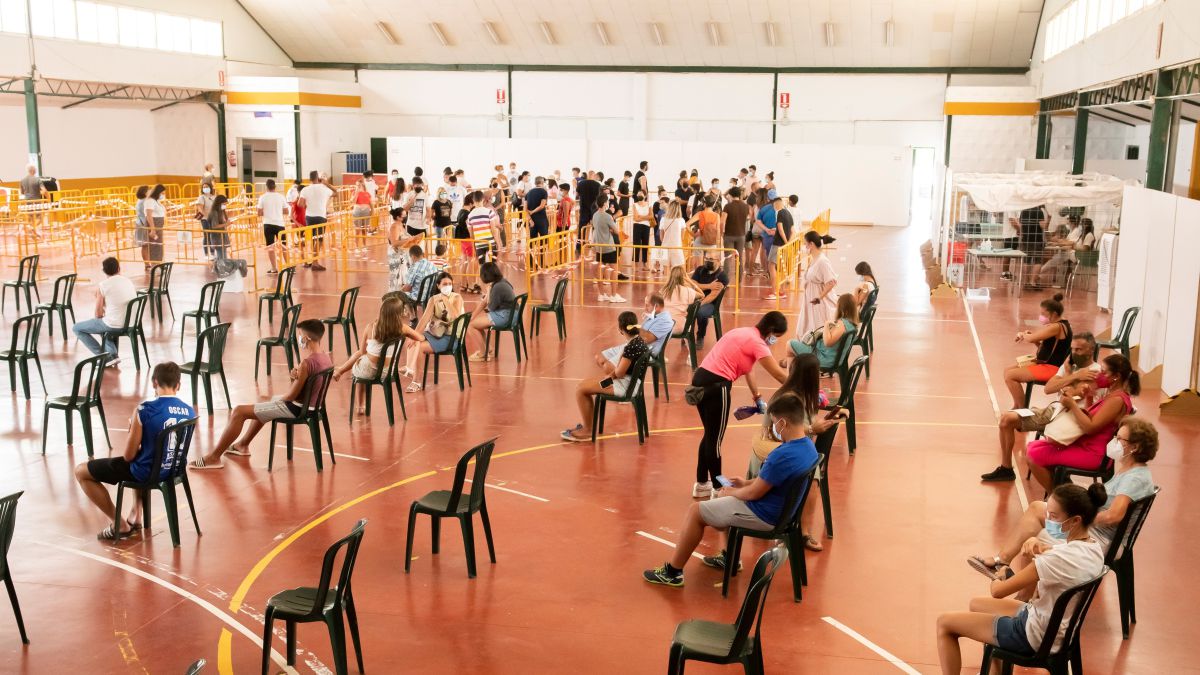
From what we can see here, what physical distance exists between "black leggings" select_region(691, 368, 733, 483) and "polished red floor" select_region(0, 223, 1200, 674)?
1.54 feet

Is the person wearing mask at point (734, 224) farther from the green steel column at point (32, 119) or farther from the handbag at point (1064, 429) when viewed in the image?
the green steel column at point (32, 119)

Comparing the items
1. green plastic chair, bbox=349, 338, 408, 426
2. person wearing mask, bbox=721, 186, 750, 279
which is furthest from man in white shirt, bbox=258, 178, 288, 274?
green plastic chair, bbox=349, 338, 408, 426

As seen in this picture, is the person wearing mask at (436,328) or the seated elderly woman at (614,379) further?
the person wearing mask at (436,328)

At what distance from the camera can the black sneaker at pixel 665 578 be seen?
749cm

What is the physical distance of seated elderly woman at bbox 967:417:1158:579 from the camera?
257 inches

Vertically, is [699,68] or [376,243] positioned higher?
[699,68]

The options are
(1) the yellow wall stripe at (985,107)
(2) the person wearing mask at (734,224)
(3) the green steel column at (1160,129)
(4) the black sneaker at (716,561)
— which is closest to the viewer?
(4) the black sneaker at (716,561)

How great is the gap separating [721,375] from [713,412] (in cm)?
30

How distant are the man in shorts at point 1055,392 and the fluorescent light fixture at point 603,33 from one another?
29.0m

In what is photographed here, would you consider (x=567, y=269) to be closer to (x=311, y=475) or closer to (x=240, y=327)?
(x=240, y=327)

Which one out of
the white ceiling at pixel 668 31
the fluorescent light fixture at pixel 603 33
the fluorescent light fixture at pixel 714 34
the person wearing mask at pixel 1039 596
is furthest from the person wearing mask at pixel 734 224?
the fluorescent light fixture at pixel 603 33

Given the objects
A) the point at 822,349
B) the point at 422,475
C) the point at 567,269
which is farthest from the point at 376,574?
the point at 567,269

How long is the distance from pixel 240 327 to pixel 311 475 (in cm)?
745

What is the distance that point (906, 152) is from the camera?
34.6 m
